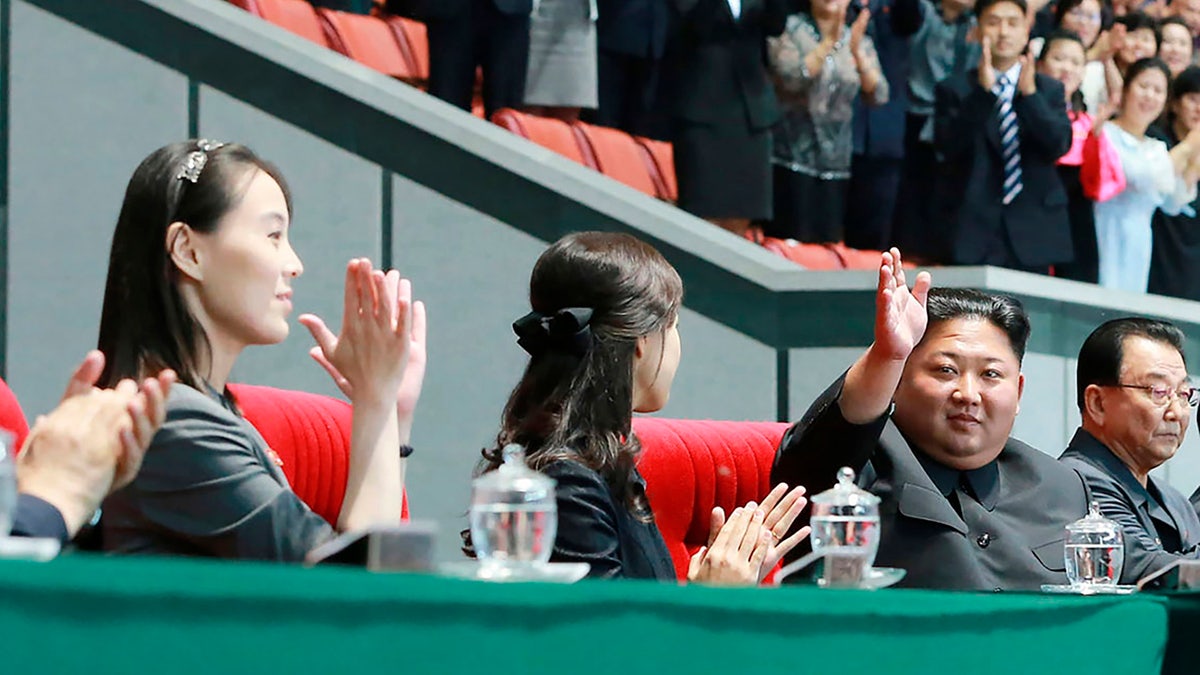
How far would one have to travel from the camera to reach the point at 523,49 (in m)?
4.97

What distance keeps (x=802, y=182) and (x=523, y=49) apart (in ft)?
3.17

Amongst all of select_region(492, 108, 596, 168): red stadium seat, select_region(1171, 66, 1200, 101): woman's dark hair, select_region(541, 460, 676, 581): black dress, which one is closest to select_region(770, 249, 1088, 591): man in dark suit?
select_region(541, 460, 676, 581): black dress

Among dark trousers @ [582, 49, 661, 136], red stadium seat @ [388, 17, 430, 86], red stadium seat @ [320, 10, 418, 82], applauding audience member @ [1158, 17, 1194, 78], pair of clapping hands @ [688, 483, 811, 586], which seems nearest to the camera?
pair of clapping hands @ [688, 483, 811, 586]

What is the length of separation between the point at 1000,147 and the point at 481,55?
60.1 inches

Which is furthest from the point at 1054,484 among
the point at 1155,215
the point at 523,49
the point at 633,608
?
the point at 1155,215

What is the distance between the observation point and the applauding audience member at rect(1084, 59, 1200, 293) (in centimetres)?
597

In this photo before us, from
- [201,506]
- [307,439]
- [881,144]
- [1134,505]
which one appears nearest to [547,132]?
[881,144]

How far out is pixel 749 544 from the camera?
2277 mm

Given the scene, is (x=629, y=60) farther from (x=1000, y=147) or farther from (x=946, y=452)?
(x=946, y=452)

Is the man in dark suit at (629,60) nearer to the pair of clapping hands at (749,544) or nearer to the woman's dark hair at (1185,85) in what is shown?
the woman's dark hair at (1185,85)

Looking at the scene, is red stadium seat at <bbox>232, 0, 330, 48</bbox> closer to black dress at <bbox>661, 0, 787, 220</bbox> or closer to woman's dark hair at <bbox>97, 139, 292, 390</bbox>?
black dress at <bbox>661, 0, 787, 220</bbox>

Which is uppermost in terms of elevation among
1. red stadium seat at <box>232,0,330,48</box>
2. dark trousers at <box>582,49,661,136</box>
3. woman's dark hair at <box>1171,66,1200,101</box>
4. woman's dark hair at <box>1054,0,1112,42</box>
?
woman's dark hair at <box>1054,0,1112,42</box>

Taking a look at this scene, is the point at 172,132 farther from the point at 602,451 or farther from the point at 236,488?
the point at 236,488

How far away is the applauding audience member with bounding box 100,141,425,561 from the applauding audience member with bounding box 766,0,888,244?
10.6ft
